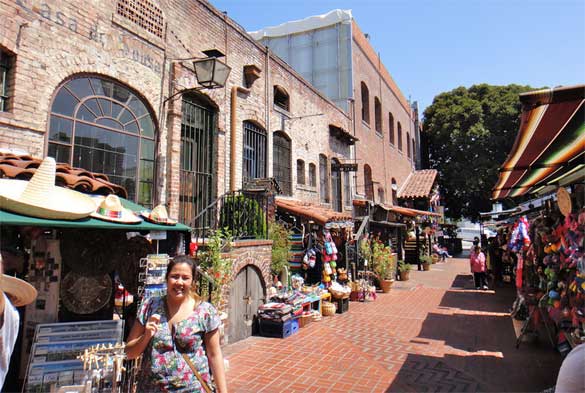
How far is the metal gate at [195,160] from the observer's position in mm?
A: 7824

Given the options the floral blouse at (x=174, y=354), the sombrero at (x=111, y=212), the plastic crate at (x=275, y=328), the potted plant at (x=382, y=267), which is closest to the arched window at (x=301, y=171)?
the potted plant at (x=382, y=267)

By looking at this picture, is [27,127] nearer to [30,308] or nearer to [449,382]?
[30,308]

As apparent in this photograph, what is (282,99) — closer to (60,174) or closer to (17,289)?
(60,174)

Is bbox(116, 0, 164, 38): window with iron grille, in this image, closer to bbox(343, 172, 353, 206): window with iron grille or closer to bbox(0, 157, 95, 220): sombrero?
bbox(0, 157, 95, 220): sombrero

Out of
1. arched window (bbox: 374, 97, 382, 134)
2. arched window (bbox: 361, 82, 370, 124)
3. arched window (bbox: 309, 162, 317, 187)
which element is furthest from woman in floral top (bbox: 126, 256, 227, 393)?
arched window (bbox: 374, 97, 382, 134)

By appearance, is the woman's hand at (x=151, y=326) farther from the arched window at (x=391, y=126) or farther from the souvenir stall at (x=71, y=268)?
the arched window at (x=391, y=126)

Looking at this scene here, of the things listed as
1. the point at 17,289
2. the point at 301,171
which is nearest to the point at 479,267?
the point at 301,171

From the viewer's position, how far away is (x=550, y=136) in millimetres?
3797

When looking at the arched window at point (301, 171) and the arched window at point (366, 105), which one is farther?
the arched window at point (366, 105)

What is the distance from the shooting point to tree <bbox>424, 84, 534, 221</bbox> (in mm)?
28344

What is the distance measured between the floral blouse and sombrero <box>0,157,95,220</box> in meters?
1.34

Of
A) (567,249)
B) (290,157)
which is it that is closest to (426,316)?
(567,249)

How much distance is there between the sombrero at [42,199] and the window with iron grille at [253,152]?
20.1 ft

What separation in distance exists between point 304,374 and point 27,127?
5121 millimetres
